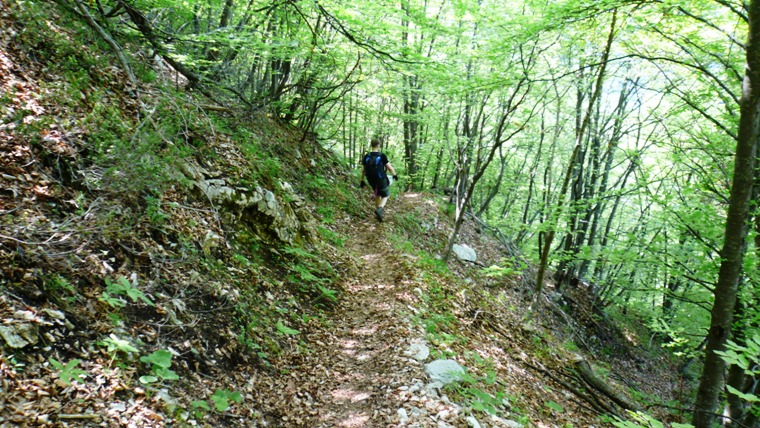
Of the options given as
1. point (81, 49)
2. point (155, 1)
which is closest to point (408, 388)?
point (81, 49)

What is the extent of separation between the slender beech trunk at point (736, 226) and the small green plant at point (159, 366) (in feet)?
16.9

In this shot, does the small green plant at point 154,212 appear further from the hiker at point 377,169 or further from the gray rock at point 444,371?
the hiker at point 377,169

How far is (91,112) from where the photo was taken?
4766 millimetres

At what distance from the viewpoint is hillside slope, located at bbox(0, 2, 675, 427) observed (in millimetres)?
2973

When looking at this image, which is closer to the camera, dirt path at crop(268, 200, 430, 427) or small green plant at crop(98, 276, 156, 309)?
small green plant at crop(98, 276, 156, 309)

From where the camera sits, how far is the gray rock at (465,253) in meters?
12.8

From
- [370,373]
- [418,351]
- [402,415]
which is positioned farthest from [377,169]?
[402,415]

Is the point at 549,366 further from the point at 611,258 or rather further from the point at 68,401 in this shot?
the point at 68,401

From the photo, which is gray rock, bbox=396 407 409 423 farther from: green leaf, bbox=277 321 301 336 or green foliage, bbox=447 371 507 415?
green leaf, bbox=277 321 301 336

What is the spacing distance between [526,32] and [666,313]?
1440cm

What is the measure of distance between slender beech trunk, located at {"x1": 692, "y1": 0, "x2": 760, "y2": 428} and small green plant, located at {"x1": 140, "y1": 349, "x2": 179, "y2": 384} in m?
5.16

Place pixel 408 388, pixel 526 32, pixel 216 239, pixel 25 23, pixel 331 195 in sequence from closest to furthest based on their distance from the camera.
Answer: pixel 408 388, pixel 25 23, pixel 216 239, pixel 526 32, pixel 331 195

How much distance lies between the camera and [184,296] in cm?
425

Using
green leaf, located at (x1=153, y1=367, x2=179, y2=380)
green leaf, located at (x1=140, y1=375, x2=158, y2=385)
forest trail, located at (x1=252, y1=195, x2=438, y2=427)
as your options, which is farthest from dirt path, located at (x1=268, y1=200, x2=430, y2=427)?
green leaf, located at (x1=140, y1=375, x2=158, y2=385)
